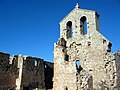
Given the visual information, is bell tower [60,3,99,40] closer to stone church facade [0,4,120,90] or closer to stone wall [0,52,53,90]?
stone church facade [0,4,120,90]

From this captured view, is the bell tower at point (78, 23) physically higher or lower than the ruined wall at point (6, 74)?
higher

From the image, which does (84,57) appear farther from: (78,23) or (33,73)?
(33,73)

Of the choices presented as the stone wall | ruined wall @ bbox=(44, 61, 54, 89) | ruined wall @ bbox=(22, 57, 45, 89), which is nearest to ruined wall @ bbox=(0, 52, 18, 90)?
the stone wall

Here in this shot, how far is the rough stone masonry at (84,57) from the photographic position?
15.9 meters

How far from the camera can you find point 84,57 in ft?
58.6

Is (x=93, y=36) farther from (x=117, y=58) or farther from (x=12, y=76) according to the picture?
(x=12, y=76)

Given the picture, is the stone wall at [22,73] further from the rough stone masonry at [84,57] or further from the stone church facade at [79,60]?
the rough stone masonry at [84,57]

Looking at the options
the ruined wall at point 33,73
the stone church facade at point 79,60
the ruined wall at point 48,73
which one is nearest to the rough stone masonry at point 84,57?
the stone church facade at point 79,60

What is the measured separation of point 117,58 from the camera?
1692 centimetres

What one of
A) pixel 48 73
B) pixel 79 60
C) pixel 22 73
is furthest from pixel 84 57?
pixel 48 73

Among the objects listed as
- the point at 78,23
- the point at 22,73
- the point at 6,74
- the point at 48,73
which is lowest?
the point at 6,74

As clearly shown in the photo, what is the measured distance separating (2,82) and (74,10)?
398 inches

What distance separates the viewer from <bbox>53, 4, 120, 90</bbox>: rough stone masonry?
52.2 ft

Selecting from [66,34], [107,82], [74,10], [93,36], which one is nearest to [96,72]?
[107,82]
